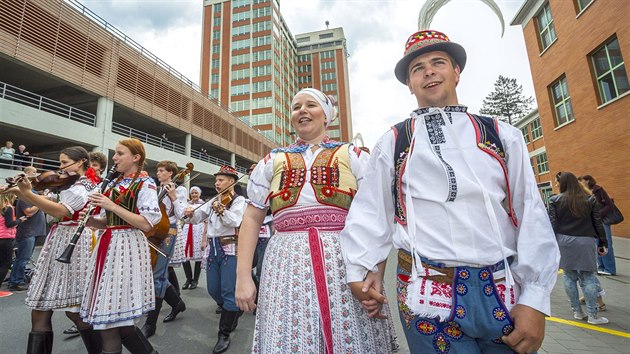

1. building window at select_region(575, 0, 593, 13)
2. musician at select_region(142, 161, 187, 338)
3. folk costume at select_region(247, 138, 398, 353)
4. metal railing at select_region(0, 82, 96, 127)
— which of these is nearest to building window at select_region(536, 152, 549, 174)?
building window at select_region(575, 0, 593, 13)

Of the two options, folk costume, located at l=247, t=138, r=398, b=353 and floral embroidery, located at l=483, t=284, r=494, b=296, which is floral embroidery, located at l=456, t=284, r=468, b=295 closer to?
floral embroidery, located at l=483, t=284, r=494, b=296

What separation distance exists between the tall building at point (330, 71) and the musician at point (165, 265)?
64103 millimetres

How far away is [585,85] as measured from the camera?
41.1 feet

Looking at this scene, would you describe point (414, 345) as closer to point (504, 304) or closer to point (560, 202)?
point (504, 304)

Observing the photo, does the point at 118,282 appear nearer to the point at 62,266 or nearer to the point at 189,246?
the point at 62,266

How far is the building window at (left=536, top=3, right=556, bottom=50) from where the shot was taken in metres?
14.8

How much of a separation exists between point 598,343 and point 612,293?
2809mm

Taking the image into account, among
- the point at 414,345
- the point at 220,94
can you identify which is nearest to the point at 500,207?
the point at 414,345

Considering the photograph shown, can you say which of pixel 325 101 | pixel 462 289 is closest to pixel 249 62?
Answer: pixel 325 101

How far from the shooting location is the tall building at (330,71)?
69562mm

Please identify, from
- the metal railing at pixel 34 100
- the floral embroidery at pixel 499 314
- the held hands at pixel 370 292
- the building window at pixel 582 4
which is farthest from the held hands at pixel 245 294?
the building window at pixel 582 4

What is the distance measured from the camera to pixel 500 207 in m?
1.22

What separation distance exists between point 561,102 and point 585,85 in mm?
2217

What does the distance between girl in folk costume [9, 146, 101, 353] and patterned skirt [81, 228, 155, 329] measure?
0.54m
